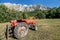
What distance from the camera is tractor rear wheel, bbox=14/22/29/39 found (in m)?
15.0

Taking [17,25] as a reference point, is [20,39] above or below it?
below

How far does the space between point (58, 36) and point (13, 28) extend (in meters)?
3.39

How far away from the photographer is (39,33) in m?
15.7

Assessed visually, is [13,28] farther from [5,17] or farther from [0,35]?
[5,17]

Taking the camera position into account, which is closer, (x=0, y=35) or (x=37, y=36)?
(x=37, y=36)

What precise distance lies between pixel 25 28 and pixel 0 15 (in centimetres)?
1755

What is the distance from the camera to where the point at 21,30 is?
15164 millimetres

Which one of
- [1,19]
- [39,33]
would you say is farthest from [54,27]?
[1,19]


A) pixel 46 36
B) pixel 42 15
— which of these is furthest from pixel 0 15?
pixel 46 36

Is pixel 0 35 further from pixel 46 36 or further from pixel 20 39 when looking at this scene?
pixel 46 36

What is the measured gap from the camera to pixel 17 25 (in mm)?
15195

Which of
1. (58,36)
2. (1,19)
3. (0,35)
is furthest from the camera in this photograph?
(1,19)

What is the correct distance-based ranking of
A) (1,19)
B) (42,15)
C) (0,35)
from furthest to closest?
(42,15) → (1,19) → (0,35)

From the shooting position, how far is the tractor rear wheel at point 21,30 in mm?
15043
